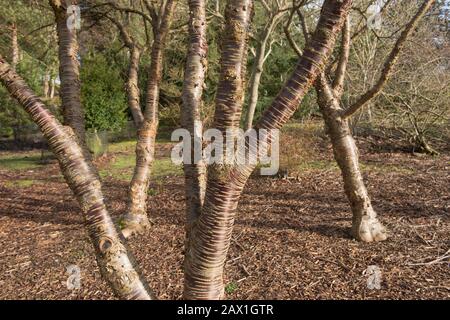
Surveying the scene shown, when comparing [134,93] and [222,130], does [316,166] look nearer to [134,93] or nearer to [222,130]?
[134,93]

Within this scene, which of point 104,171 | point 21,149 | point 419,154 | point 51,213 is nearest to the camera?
point 51,213

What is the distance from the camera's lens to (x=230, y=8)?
153cm

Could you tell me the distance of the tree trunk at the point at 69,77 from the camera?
1953 millimetres

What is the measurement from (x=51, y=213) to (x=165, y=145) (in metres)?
8.43

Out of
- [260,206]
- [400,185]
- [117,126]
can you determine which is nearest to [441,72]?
[400,185]

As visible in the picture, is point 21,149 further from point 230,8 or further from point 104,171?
point 230,8

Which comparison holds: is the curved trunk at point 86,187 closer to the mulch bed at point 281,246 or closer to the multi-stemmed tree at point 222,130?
the multi-stemmed tree at point 222,130

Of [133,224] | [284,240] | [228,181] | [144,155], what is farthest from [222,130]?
[133,224]

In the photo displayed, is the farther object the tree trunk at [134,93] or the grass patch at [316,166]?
the grass patch at [316,166]

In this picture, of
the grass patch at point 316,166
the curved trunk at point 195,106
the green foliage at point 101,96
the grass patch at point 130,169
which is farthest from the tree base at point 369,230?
the green foliage at point 101,96

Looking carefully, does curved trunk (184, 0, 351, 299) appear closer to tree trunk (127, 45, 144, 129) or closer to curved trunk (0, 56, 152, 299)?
curved trunk (0, 56, 152, 299)

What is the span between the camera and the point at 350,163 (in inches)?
154

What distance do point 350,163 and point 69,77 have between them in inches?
117

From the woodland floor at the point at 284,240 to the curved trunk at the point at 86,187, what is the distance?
172 cm
